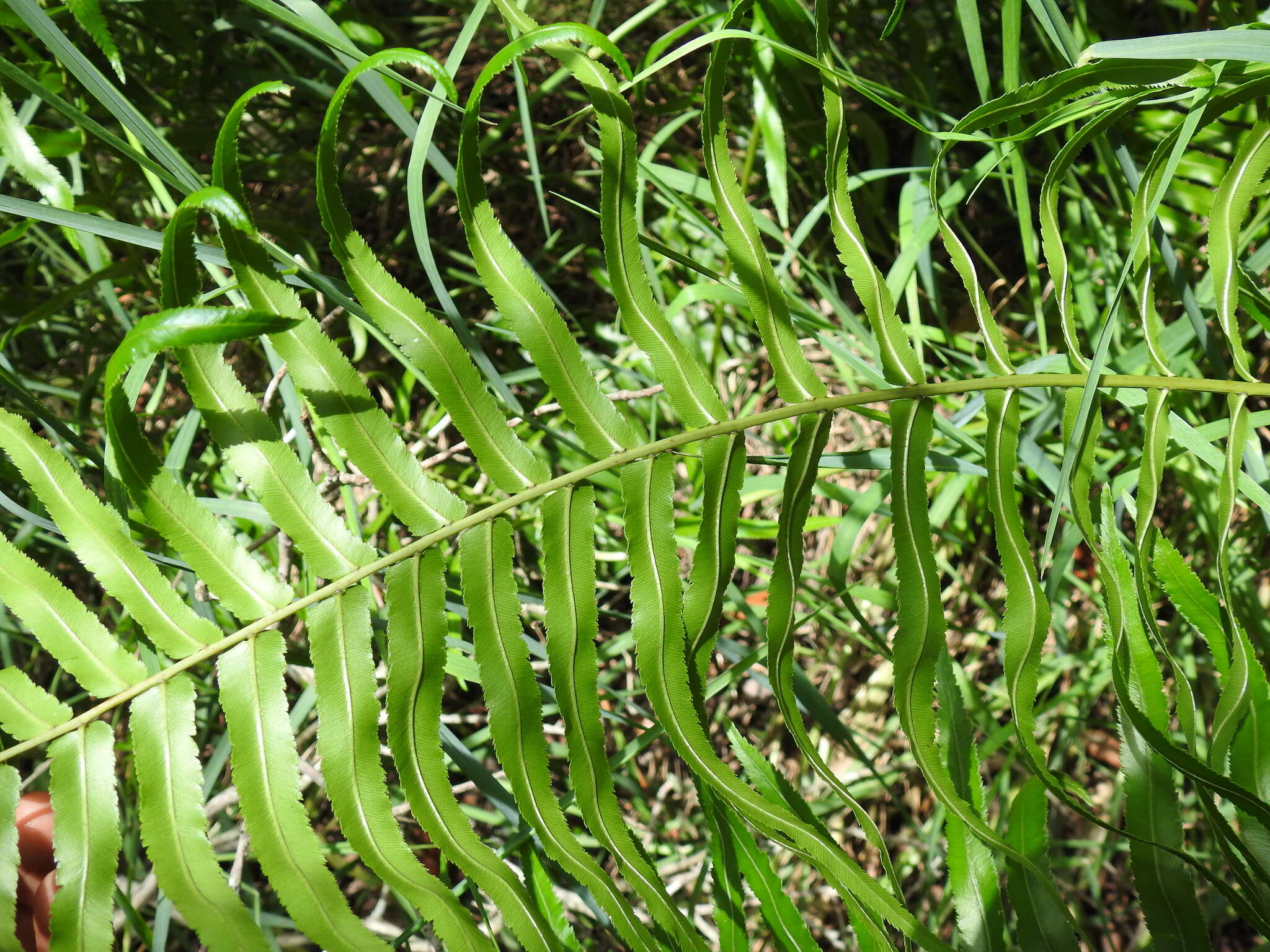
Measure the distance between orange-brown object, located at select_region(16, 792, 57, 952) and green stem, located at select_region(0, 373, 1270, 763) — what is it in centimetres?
65

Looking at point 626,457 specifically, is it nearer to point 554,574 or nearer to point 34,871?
point 554,574

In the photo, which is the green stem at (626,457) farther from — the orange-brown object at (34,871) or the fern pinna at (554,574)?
the orange-brown object at (34,871)

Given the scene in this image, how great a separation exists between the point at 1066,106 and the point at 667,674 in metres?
0.74

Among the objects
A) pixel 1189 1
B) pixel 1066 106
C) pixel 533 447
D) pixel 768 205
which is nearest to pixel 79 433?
pixel 533 447

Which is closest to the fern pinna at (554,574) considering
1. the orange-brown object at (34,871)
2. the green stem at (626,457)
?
the green stem at (626,457)

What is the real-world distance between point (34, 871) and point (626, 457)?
1.31 meters

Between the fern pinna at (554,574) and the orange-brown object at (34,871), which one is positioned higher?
the fern pinna at (554,574)

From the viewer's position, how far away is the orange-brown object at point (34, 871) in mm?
1369

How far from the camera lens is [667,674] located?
88 centimetres

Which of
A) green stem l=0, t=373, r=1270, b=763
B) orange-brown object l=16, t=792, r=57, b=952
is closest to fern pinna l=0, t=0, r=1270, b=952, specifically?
green stem l=0, t=373, r=1270, b=763

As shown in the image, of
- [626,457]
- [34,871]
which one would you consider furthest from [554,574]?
[34,871]

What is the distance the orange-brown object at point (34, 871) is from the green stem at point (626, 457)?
65 cm

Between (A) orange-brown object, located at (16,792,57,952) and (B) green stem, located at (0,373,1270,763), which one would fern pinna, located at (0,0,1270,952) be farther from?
(A) orange-brown object, located at (16,792,57,952)

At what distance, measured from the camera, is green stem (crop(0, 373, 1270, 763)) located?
2.78 ft
